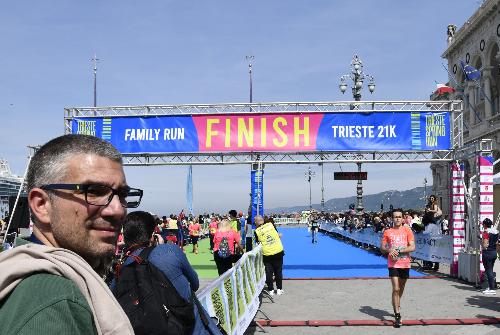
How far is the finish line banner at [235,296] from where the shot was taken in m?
5.77

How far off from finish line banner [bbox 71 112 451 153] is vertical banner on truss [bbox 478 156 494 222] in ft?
5.00

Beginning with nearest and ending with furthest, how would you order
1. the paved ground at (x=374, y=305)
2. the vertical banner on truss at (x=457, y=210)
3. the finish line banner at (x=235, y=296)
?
the finish line banner at (x=235, y=296), the paved ground at (x=374, y=305), the vertical banner on truss at (x=457, y=210)

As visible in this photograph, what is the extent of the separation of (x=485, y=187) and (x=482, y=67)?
3768 cm

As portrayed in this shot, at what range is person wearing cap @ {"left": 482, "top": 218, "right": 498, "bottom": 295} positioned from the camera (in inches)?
472

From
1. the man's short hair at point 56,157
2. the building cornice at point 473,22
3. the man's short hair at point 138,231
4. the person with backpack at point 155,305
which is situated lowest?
the person with backpack at point 155,305

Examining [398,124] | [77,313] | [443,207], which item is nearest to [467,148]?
[398,124]

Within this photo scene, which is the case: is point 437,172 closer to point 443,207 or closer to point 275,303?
point 443,207

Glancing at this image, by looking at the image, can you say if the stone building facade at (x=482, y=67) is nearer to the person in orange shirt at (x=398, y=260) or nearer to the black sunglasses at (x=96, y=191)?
the person in orange shirt at (x=398, y=260)

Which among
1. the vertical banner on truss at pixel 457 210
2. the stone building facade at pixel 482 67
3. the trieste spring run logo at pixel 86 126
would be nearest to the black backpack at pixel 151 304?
the vertical banner on truss at pixel 457 210

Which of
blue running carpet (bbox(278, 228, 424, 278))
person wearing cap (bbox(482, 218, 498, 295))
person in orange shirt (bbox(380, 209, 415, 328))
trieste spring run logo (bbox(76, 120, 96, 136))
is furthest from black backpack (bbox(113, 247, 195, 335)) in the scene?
trieste spring run logo (bbox(76, 120, 96, 136))

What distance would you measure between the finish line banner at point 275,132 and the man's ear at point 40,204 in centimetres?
1380

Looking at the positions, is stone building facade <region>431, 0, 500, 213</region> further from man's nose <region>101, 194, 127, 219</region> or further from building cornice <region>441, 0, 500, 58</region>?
man's nose <region>101, 194, 127, 219</region>

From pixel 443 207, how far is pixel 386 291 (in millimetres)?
48454

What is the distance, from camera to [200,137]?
15609mm
